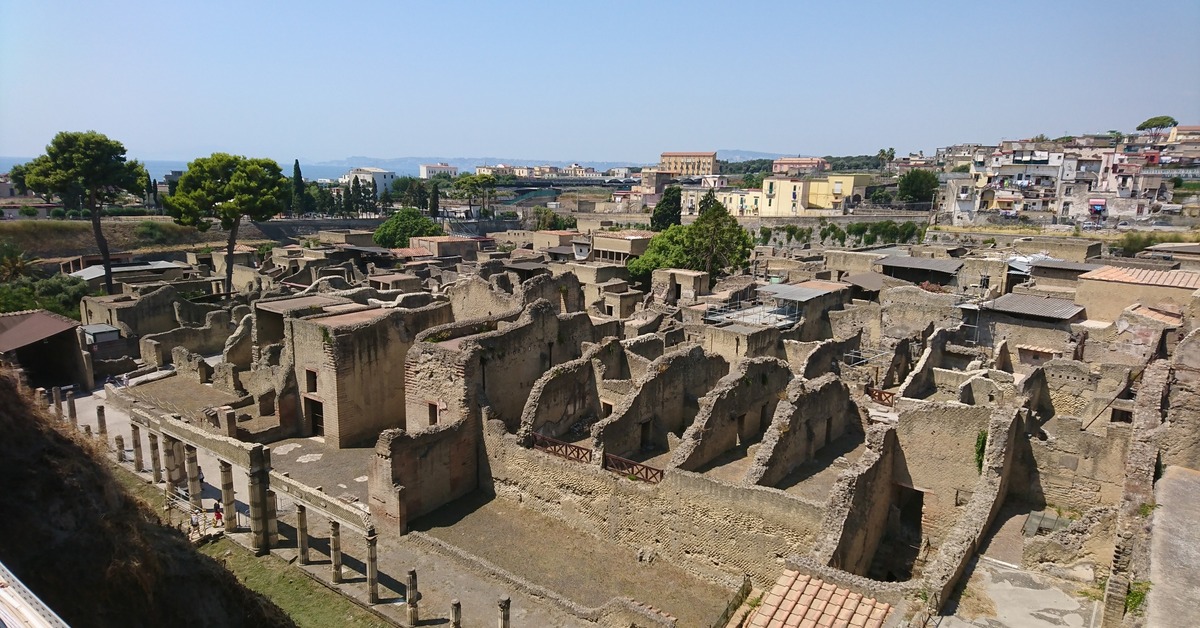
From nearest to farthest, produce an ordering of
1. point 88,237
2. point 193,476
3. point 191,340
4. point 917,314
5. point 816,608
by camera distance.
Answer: point 816,608
point 193,476
point 917,314
point 191,340
point 88,237

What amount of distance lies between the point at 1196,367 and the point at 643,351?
16.5 m

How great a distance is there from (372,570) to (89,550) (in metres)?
8.95

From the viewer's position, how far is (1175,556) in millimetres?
10445

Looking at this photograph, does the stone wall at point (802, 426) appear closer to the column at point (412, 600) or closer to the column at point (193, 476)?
the column at point (412, 600)

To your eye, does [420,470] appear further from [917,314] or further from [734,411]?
[917,314]

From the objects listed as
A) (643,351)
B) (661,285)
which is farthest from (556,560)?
(661,285)

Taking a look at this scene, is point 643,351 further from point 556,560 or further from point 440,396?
point 556,560

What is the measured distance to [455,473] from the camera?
1923 centimetres

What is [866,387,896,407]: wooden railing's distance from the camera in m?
22.6

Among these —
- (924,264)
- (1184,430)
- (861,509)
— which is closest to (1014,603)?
(861,509)

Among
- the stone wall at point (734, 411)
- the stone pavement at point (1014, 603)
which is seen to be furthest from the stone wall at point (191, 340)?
the stone pavement at point (1014, 603)

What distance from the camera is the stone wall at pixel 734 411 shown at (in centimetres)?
1839

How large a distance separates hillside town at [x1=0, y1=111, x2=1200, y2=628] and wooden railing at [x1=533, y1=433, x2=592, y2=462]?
81 mm

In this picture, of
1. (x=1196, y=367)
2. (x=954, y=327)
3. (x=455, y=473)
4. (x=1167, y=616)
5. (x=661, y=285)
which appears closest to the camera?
(x=1167, y=616)
